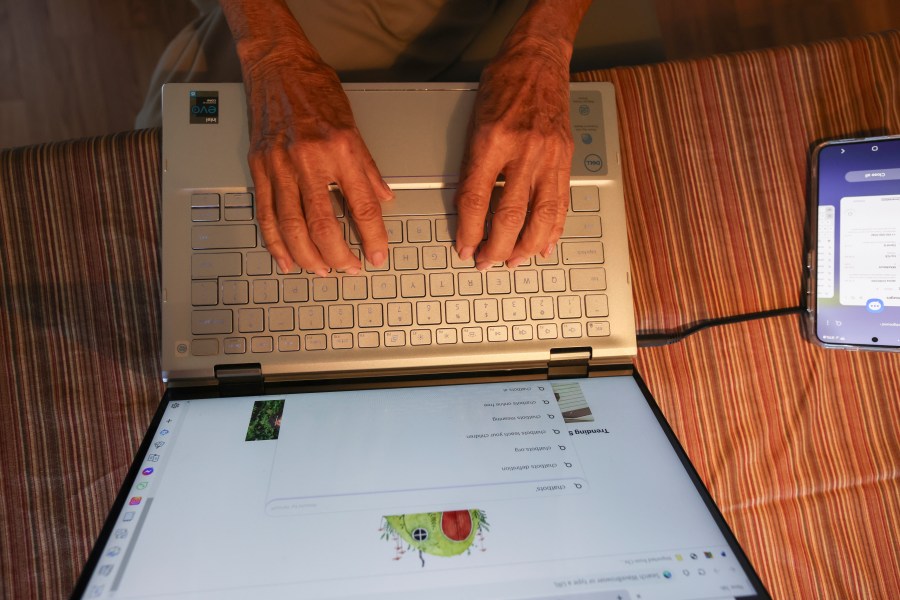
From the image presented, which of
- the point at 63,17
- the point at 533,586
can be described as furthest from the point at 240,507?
the point at 63,17

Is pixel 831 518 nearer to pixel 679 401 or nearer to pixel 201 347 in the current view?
pixel 679 401

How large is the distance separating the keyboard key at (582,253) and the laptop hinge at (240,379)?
0.36 meters

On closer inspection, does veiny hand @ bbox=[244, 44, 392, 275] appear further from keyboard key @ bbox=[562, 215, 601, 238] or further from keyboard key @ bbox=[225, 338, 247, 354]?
keyboard key @ bbox=[562, 215, 601, 238]

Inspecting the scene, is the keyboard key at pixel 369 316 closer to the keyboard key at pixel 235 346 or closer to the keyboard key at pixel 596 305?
the keyboard key at pixel 235 346

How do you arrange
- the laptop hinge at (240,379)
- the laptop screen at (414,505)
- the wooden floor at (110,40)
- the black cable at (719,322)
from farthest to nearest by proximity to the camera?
the wooden floor at (110,40) < the black cable at (719,322) < the laptop hinge at (240,379) < the laptop screen at (414,505)

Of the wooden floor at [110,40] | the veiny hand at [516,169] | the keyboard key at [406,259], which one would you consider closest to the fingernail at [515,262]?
the veiny hand at [516,169]

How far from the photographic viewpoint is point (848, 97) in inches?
29.2

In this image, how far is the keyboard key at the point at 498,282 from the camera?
2.05ft

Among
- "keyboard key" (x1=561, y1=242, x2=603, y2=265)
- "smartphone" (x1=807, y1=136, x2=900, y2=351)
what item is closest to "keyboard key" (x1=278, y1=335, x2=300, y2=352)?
"keyboard key" (x1=561, y1=242, x2=603, y2=265)

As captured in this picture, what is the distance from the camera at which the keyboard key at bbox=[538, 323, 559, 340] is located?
625 mm

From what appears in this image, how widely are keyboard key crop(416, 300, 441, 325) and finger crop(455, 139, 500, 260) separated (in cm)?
7

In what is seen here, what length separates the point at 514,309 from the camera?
0.62 m

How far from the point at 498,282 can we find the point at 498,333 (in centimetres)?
6

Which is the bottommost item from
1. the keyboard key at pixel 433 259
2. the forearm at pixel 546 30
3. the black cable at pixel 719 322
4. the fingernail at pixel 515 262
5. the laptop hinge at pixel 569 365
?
the laptop hinge at pixel 569 365
